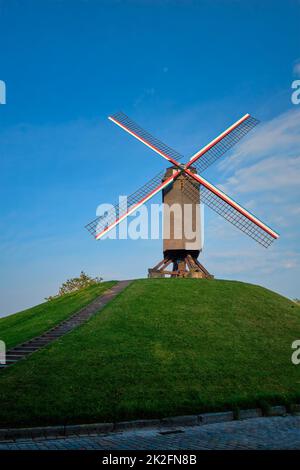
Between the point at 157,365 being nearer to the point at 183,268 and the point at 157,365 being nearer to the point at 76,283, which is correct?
the point at 183,268

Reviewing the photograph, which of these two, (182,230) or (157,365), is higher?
(182,230)

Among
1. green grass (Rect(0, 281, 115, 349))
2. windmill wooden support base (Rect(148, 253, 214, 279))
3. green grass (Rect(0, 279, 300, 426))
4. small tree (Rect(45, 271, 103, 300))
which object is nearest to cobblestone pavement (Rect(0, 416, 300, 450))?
green grass (Rect(0, 279, 300, 426))

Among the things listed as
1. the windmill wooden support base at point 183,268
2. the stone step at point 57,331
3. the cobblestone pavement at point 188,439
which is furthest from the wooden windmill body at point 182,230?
the cobblestone pavement at point 188,439

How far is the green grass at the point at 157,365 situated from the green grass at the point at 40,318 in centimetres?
294

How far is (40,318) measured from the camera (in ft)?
89.8

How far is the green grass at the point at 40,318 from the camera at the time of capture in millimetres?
23114

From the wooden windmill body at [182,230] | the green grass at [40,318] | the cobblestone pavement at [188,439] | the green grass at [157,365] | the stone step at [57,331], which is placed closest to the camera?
the cobblestone pavement at [188,439]

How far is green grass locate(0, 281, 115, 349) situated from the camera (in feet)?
75.8

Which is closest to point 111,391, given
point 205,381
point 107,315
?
point 205,381

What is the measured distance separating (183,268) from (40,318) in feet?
48.1

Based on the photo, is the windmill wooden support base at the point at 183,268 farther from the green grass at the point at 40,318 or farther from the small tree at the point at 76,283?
the small tree at the point at 76,283

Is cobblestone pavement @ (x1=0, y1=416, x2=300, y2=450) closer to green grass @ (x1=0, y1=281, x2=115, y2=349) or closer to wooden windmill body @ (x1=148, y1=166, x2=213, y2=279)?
green grass @ (x1=0, y1=281, x2=115, y2=349)

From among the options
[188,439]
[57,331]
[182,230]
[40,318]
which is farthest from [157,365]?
[182,230]
